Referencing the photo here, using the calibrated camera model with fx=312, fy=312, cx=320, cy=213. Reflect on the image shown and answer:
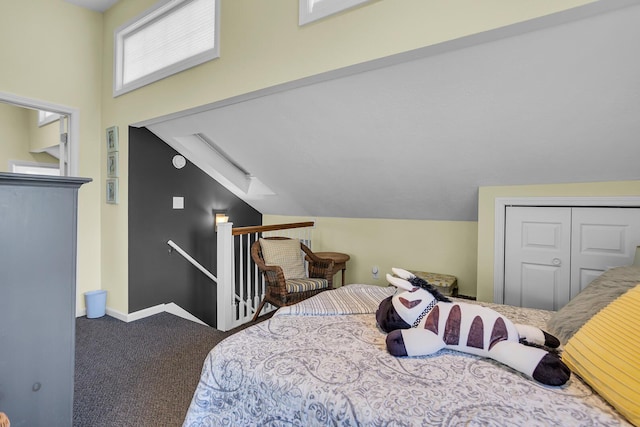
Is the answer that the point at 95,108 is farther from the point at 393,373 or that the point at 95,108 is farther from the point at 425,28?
the point at 393,373

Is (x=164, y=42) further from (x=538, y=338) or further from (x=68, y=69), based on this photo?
(x=538, y=338)

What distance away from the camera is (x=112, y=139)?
123 inches

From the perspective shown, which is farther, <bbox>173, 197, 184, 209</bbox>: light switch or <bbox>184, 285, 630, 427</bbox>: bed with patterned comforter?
<bbox>173, 197, 184, 209</bbox>: light switch

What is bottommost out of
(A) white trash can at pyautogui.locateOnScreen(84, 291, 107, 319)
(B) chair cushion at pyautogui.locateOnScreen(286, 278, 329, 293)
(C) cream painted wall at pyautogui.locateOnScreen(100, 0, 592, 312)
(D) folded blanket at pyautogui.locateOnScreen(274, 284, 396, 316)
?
(A) white trash can at pyautogui.locateOnScreen(84, 291, 107, 319)

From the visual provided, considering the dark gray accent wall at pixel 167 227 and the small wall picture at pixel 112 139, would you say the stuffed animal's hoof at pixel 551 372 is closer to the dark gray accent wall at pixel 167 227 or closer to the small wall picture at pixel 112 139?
the dark gray accent wall at pixel 167 227

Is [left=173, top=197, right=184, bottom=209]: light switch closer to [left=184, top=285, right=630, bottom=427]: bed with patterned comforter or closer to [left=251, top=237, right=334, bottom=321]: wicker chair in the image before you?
[left=251, top=237, right=334, bottom=321]: wicker chair

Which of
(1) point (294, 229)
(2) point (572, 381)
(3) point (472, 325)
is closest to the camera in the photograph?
(2) point (572, 381)

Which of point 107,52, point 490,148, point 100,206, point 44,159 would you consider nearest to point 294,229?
point 100,206

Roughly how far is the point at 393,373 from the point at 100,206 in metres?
3.45

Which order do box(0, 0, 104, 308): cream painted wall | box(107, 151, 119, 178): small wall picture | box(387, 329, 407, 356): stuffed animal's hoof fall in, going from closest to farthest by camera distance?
box(387, 329, 407, 356): stuffed animal's hoof, box(0, 0, 104, 308): cream painted wall, box(107, 151, 119, 178): small wall picture

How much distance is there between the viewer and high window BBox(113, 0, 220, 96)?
2.40 metres

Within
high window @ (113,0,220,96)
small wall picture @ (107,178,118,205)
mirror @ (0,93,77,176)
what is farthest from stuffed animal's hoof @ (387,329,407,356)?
mirror @ (0,93,77,176)

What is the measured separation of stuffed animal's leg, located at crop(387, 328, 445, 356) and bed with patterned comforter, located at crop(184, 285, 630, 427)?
1.1 inches

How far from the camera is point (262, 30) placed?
2.05m
